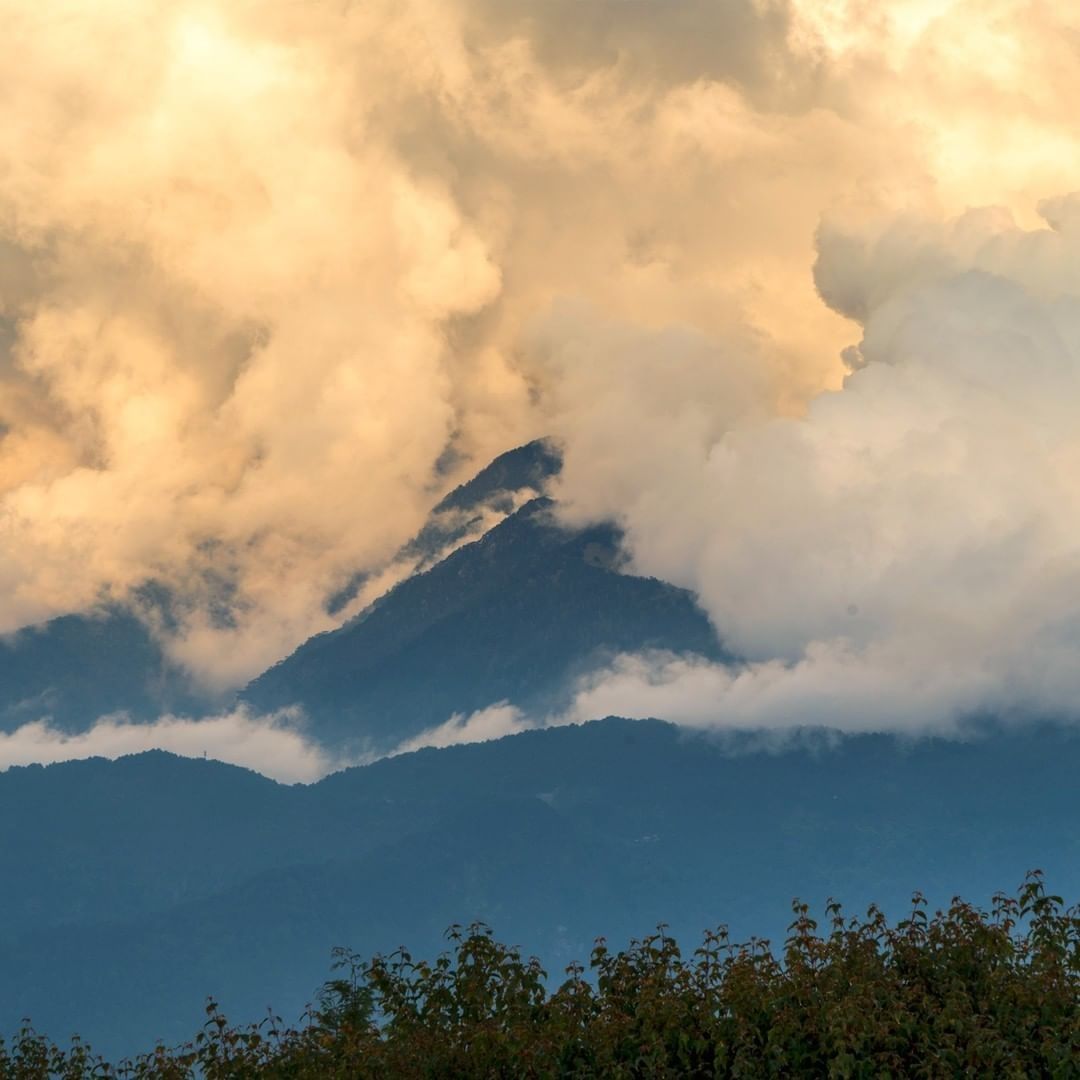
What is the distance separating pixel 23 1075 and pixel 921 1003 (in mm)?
32999

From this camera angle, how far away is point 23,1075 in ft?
201

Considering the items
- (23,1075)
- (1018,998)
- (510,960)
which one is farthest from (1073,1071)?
(23,1075)

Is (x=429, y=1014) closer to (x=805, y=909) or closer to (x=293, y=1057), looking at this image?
(x=293, y=1057)

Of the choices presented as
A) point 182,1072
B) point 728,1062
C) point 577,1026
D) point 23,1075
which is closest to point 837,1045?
point 728,1062

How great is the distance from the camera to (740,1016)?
53281 millimetres

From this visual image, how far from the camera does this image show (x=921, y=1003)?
175 ft

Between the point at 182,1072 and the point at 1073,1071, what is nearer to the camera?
the point at 1073,1071

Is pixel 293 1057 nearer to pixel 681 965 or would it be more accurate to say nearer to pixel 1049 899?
pixel 681 965

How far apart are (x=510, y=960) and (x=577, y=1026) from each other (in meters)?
8.45

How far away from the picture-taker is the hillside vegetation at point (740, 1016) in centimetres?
5081

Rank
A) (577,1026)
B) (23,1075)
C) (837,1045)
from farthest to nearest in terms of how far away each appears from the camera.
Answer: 1. (23,1075)
2. (577,1026)
3. (837,1045)

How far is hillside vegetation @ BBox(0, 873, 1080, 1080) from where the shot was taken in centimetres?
5081

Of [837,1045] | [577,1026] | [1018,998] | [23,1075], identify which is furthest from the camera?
[23,1075]

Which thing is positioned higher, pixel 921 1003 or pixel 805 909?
A: pixel 805 909
